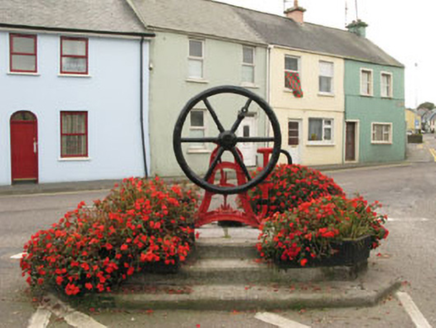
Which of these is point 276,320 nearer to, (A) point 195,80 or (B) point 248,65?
(A) point 195,80

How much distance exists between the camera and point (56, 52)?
1755 cm

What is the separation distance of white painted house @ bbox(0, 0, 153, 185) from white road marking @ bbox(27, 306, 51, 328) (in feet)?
44.8

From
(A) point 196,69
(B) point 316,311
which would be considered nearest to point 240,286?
(B) point 316,311

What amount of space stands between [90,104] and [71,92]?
2.73 feet

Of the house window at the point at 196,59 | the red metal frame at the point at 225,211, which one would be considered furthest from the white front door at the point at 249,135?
the red metal frame at the point at 225,211

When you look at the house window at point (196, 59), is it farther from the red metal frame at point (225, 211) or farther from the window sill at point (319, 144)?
the red metal frame at point (225, 211)

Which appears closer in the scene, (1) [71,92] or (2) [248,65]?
(1) [71,92]

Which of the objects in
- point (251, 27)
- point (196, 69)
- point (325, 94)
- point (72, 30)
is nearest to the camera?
point (72, 30)

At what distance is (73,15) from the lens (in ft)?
60.1

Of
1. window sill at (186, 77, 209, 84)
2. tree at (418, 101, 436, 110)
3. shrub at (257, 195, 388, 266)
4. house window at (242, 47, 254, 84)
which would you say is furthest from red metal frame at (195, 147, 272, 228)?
tree at (418, 101, 436, 110)

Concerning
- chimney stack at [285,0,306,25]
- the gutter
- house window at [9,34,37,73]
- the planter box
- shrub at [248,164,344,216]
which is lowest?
the planter box

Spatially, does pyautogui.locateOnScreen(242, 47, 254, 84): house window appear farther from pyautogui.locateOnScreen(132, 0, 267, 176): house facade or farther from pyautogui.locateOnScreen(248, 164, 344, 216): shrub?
pyautogui.locateOnScreen(248, 164, 344, 216): shrub

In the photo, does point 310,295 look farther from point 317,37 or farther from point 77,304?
point 317,37

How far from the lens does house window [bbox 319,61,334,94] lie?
2552 centimetres
